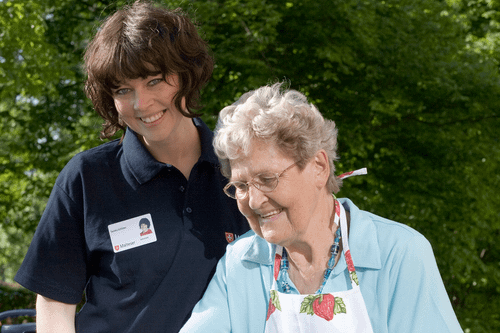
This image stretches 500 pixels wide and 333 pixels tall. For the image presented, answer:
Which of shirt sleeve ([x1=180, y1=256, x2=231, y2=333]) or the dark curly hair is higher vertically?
the dark curly hair

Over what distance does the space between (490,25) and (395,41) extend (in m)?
3.88

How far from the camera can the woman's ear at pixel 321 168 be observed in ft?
6.28

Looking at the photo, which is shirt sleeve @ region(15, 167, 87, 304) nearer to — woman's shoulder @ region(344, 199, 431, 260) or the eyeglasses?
the eyeglasses

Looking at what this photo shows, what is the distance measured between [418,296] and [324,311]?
322 millimetres

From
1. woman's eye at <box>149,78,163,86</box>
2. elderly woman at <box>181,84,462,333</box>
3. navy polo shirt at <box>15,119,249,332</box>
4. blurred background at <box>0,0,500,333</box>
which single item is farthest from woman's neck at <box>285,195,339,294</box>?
blurred background at <box>0,0,500,333</box>

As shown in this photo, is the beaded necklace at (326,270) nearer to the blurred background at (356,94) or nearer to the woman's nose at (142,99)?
the woman's nose at (142,99)

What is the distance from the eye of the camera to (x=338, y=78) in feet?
23.2

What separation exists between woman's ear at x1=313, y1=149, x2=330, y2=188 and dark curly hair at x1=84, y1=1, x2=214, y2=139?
1.96 ft

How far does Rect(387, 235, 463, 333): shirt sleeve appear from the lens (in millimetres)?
1738

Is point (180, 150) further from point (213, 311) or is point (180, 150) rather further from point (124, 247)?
point (213, 311)

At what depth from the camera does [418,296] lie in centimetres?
176

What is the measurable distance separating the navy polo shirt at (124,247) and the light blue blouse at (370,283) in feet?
0.39

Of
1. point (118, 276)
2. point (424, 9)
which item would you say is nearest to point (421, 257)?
point (118, 276)

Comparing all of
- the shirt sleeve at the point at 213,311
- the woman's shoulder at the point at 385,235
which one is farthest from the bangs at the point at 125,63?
the woman's shoulder at the point at 385,235
